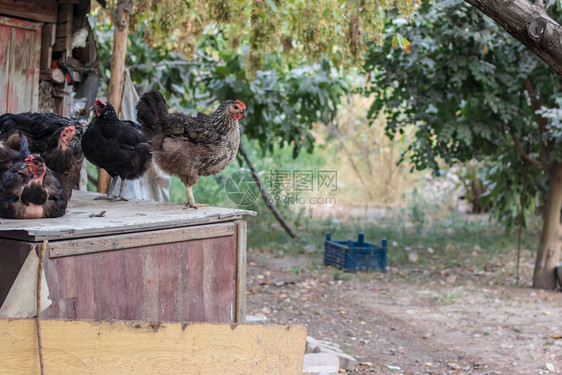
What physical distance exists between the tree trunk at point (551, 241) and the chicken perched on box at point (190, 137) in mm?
5274

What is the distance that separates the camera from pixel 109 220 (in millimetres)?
3357

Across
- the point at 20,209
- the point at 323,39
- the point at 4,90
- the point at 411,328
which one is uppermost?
the point at 323,39

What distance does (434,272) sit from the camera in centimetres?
847

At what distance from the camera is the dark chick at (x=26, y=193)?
133 inches

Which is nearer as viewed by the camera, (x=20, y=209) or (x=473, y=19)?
(x=20, y=209)

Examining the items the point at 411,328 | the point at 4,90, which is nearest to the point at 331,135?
the point at 411,328

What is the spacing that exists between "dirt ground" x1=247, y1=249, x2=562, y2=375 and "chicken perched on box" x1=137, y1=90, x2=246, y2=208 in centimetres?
216

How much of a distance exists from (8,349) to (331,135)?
12.8 metres

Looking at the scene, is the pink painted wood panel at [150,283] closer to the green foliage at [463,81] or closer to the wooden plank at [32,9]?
the wooden plank at [32,9]

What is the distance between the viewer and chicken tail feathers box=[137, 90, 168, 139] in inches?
161

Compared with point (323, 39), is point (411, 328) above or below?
below

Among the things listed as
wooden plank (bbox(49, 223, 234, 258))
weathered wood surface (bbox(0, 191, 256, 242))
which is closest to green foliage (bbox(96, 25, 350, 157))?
weathered wood surface (bbox(0, 191, 256, 242))

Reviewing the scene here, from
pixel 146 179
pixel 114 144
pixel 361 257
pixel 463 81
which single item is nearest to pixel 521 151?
pixel 463 81

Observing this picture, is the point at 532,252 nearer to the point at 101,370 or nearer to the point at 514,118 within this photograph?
the point at 514,118
